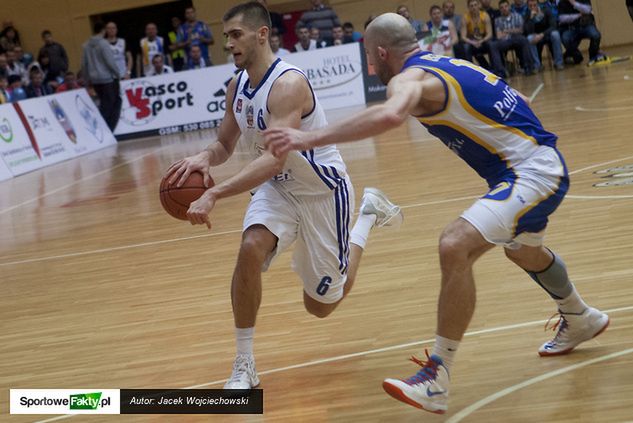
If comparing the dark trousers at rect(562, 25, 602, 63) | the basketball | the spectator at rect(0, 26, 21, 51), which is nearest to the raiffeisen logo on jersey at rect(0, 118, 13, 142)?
the spectator at rect(0, 26, 21, 51)

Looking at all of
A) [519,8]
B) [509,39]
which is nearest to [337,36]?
[509,39]

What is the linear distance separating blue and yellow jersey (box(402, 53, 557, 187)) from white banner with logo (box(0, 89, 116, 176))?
1261 centimetres

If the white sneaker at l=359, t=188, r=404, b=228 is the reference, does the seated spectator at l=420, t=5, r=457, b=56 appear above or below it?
below

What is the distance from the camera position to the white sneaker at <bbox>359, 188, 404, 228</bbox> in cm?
588

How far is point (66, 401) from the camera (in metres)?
4.72

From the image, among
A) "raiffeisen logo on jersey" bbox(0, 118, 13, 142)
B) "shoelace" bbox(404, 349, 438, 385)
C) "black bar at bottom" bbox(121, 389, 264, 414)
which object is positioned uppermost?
"shoelace" bbox(404, 349, 438, 385)

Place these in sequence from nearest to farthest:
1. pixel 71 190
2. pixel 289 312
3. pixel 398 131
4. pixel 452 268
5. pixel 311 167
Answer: pixel 452 268 < pixel 311 167 < pixel 289 312 < pixel 71 190 < pixel 398 131

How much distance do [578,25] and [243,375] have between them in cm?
1743

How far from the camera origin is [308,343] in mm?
5148

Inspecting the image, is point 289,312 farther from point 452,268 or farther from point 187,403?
point 452,268

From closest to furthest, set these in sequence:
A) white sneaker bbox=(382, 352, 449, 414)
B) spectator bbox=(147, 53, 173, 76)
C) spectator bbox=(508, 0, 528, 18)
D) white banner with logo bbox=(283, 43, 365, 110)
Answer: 1. white sneaker bbox=(382, 352, 449, 414)
2. white banner with logo bbox=(283, 43, 365, 110)
3. spectator bbox=(147, 53, 173, 76)
4. spectator bbox=(508, 0, 528, 18)

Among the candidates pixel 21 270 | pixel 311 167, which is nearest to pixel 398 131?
pixel 21 270

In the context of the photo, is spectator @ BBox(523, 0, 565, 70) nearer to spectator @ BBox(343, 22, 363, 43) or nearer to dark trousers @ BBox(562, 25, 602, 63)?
dark trousers @ BBox(562, 25, 602, 63)

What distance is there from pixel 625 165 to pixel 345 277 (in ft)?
14.4
